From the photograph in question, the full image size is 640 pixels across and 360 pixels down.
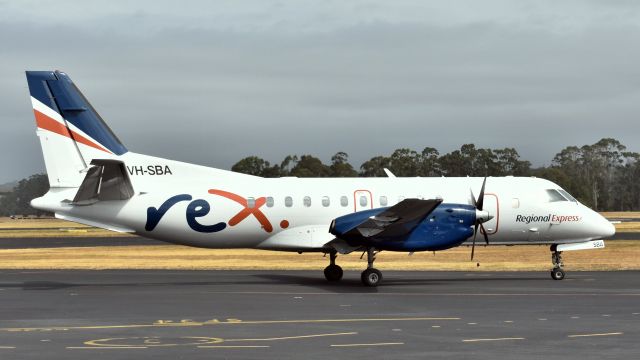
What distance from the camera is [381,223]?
99.8 feet

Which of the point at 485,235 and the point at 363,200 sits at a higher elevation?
the point at 363,200

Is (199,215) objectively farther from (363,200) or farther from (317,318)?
(317,318)

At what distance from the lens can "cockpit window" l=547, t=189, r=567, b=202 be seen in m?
34.7

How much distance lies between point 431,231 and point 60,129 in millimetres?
12978

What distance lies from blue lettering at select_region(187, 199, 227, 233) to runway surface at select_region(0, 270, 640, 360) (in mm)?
2025

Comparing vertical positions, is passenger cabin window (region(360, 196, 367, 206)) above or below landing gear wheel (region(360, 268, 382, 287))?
above

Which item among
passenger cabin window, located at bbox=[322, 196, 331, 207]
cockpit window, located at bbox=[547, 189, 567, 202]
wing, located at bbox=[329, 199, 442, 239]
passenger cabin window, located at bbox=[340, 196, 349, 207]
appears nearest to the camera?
wing, located at bbox=[329, 199, 442, 239]

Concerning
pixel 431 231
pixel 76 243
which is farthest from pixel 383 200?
pixel 76 243

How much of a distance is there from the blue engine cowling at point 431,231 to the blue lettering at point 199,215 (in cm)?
406

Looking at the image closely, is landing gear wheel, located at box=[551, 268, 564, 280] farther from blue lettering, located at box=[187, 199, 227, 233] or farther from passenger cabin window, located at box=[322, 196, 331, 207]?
blue lettering, located at box=[187, 199, 227, 233]

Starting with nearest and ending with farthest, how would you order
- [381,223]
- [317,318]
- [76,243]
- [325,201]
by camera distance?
[317,318], [381,223], [325,201], [76,243]

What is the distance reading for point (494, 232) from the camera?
3369 cm

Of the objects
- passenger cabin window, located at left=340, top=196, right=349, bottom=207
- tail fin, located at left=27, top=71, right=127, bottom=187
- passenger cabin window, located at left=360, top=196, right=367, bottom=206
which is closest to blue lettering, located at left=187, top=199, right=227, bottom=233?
tail fin, located at left=27, top=71, right=127, bottom=187

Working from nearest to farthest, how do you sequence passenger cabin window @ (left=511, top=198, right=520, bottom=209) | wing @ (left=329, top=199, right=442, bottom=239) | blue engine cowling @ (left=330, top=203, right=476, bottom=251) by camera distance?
wing @ (left=329, top=199, right=442, bottom=239)
blue engine cowling @ (left=330, top=203, right=476, bottom=251)
passenger cabin window @ (left=511, top=198, right=520, bottom=209)
